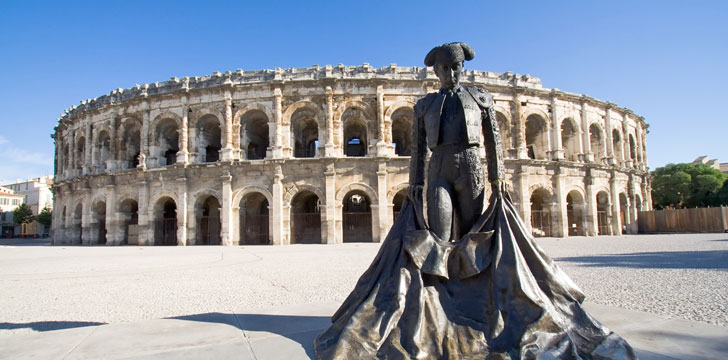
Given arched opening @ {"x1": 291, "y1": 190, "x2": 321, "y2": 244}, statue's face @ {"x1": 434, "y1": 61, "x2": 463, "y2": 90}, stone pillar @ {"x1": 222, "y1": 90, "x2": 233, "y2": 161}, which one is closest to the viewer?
statue's face @ {"x1": 434, "y1": 61, "x2": 463, "y2": 90}

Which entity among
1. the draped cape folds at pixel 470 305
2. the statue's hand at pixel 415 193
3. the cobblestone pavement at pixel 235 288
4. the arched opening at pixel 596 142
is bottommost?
the cobblestone pavement at pixel 235 288

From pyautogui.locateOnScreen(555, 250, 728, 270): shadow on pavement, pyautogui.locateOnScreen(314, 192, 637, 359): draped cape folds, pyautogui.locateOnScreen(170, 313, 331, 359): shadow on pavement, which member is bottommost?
pyautogui.locateOnScreen(555, 250, 728, 270): shadow on pavement

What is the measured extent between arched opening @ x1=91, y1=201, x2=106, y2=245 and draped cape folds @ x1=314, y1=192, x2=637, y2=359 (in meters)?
23.9

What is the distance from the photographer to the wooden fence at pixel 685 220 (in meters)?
21.1

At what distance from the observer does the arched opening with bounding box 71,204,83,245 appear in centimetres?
2256

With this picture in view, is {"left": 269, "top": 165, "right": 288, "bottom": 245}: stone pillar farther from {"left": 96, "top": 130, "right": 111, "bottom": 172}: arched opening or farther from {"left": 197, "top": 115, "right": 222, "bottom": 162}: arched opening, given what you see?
{"left": 96, "top": 130, "right": 111, "bottom": 172}: arched opening

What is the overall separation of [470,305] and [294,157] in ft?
54.8

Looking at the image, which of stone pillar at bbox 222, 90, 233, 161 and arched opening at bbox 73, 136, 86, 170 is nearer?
stone pillar at bbox 222, 90, 233, 161

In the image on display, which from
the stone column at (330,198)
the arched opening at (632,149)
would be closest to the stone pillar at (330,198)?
the stone column at (330,198)

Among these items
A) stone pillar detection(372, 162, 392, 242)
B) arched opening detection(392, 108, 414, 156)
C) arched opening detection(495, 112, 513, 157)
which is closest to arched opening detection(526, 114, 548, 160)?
arched opening detection(495, 112, 513, 157)

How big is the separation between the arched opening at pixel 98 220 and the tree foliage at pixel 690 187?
1598 inches

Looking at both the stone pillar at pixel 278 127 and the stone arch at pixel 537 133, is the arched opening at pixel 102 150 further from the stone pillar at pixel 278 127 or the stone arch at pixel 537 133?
the stone arch at pixel 537 133

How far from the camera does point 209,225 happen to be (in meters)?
20.5

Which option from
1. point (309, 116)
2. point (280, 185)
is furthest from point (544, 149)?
point (280, 185)
